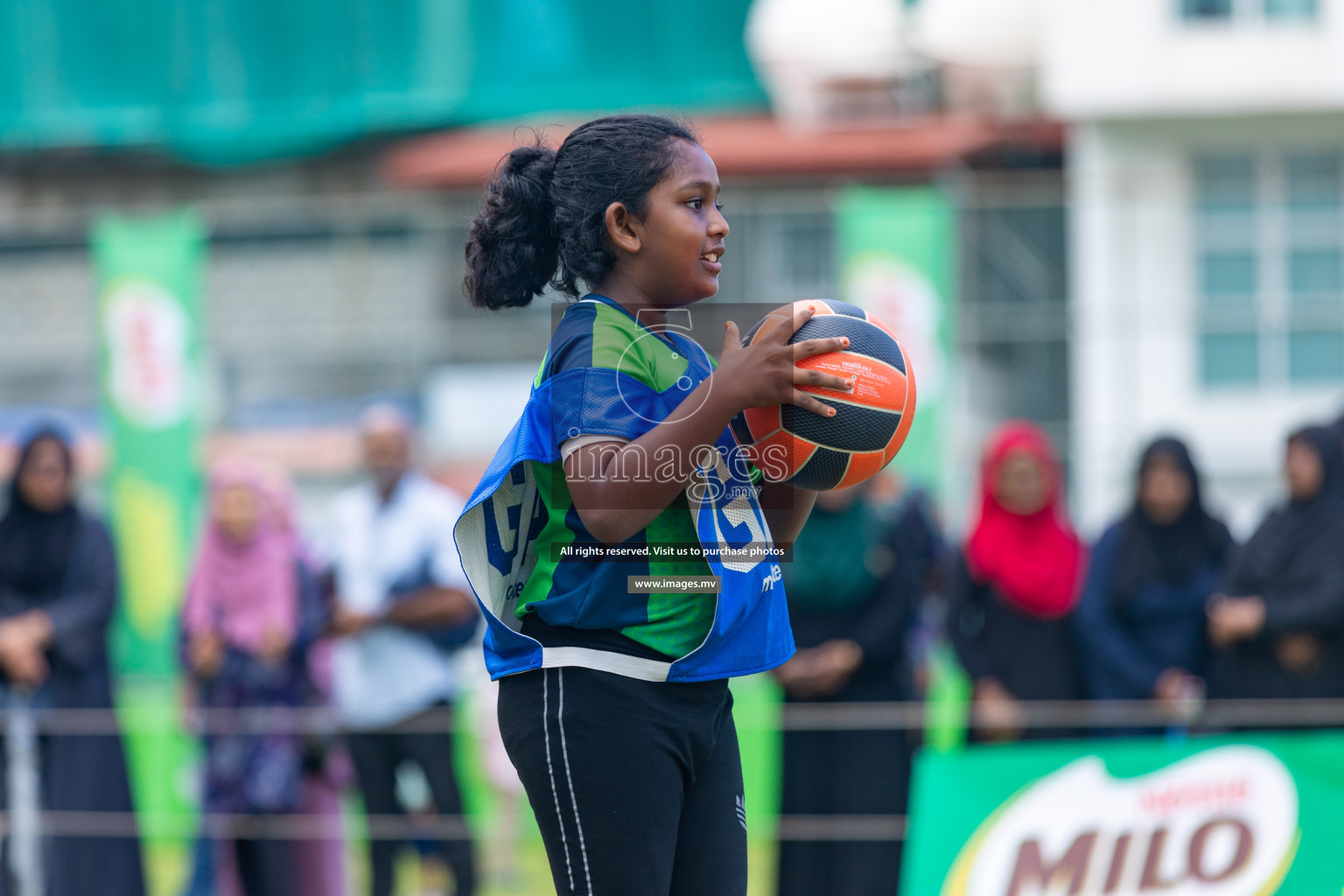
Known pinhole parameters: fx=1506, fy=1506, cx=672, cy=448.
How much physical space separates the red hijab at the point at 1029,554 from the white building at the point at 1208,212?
2736 millimetres

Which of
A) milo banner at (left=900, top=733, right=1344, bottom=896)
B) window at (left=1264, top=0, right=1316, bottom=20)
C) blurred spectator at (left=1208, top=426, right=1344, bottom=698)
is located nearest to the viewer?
milo banner at (left=900, top=733, right=1344, bottom=896)

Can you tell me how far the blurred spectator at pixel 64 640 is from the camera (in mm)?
5312

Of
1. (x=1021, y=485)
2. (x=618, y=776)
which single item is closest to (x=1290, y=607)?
(x=1021, y=485)

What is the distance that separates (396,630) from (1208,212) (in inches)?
364

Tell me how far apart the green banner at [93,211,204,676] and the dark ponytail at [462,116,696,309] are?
637cm

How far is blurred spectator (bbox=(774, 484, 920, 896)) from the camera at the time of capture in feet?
17.3

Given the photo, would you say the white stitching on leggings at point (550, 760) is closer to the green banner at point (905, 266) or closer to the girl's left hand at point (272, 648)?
the girl's left hand at point (272, 648)

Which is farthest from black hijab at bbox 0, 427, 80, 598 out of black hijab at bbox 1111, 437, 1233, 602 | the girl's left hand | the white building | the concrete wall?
the concrete wall

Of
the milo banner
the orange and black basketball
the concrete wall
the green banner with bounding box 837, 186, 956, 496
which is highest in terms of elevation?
the concrete wall

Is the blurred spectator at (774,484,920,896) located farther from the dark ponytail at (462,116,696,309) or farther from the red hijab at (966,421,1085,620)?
the dark ponytail at (462,116,696,309)

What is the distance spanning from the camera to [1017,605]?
547cm

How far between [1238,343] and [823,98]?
6.77 m

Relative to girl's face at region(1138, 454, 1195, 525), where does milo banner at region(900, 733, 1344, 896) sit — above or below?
below

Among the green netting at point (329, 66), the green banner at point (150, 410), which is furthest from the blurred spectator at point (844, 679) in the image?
the green netting at point (329, 66)
